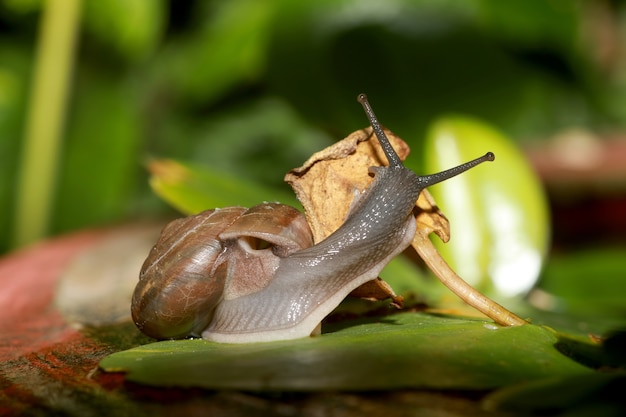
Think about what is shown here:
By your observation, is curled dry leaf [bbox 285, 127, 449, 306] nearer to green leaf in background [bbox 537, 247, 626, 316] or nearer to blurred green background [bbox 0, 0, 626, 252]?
green leaf in background [bbox 537, 247, 626, 316]

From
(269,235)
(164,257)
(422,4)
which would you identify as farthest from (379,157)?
(422,4)

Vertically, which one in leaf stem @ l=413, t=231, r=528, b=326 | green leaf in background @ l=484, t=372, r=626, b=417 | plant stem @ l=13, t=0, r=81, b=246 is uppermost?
plant stem @ l=13, t=0, r=81, b=246

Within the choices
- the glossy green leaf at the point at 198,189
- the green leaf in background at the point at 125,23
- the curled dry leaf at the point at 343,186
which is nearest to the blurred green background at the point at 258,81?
the green leaf in background at the point at 125,23

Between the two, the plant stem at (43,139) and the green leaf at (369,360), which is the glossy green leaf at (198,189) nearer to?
the green leaf at (369,360)

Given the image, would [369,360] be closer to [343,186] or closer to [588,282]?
[343,186]

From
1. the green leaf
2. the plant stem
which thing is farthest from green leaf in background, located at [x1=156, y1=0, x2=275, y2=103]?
the green leaf

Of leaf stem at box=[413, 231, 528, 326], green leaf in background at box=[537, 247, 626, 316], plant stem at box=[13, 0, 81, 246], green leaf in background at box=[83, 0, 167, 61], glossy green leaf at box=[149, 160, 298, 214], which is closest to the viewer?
leaf stem at box=[413, 231, 528, 326]

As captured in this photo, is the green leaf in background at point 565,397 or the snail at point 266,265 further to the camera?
the snail at point 266,265
